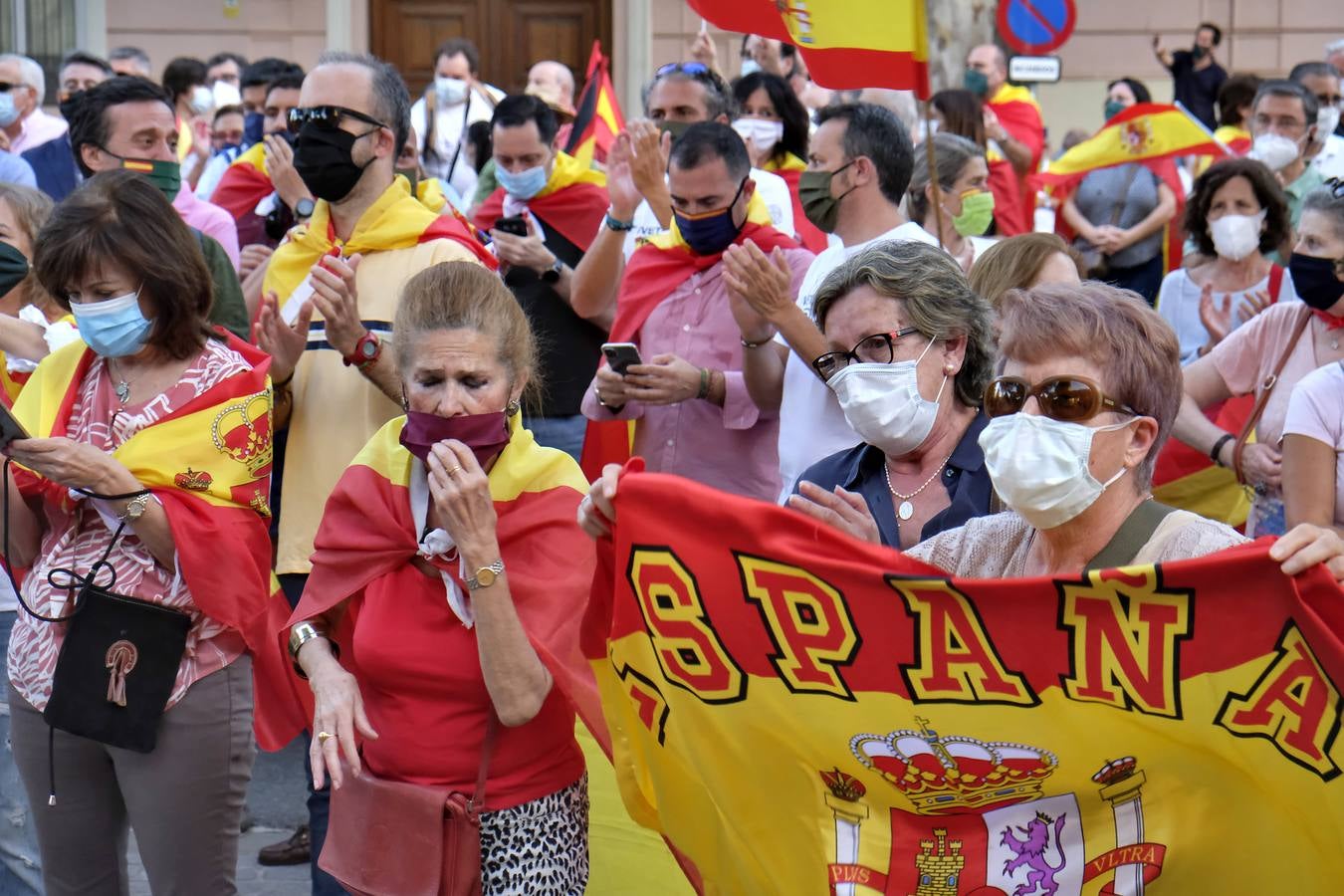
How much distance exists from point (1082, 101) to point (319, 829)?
1666 centimetres

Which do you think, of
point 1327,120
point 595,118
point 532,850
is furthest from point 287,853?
point 1327,120

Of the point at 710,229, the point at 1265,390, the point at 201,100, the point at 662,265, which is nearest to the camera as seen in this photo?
the point at 710,229

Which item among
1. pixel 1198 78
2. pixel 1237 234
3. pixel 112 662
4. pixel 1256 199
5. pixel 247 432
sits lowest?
pixel 112 662

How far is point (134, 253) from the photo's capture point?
4.25 m

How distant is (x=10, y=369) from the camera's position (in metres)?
5.03

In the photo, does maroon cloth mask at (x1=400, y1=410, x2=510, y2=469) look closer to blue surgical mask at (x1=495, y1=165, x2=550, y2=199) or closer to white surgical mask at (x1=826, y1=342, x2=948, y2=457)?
white surgical mask at (x1=826, y1=342, x2=948, y2=457)

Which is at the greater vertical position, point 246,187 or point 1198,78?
point 1198,78

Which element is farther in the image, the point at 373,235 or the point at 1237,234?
the point at 1237,234

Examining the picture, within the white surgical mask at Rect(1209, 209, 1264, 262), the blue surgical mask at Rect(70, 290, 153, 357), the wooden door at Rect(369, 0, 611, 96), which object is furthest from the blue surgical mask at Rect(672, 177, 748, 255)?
the wooden door at Rect(369, 0, 611, 96)

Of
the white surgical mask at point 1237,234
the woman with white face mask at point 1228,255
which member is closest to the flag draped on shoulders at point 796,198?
the woman with white face mask at point 1228,255

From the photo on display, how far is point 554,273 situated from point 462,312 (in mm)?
2957

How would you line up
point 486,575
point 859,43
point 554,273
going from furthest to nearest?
point 554,273
point 859,43
point 486,575

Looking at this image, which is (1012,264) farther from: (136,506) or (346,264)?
(136,506)

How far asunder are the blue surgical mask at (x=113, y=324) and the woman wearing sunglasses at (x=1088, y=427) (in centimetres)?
211
